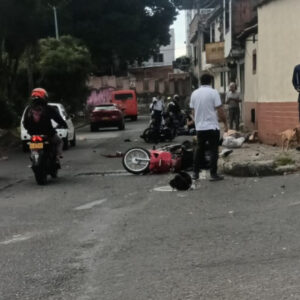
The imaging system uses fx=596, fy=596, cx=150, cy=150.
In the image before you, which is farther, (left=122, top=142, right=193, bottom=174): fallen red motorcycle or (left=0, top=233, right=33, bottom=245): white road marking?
(left=122, top=142, right=193, bottom=174): fallen red motorcycle

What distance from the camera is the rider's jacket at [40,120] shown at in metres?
11.7

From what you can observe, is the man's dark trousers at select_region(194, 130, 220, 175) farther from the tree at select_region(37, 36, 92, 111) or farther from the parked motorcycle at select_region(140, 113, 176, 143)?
the tree at select_region(37, 36, 92, 111)


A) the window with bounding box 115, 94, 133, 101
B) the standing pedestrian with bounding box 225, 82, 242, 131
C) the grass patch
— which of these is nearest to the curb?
the grass patch

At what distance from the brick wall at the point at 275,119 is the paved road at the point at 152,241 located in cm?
496

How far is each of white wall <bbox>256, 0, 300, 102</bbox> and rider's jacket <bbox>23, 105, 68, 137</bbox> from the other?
252 inches

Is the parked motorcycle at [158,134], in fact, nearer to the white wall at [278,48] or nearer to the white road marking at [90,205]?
the white wall at [278,48]

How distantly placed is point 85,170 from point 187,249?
7977 mm

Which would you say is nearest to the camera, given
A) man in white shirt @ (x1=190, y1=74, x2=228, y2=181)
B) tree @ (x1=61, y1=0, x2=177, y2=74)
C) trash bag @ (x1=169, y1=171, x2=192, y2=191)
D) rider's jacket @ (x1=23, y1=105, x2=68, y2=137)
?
trash bag @ (x1=169, y1=171, x2=192, y2=191)

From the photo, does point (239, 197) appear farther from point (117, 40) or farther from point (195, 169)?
point (117, 40)

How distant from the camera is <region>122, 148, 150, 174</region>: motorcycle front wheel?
1216 cm

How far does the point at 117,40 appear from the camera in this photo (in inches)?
2138

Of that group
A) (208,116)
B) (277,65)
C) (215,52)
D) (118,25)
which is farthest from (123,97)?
(208,116)

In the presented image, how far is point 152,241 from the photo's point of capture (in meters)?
6.43

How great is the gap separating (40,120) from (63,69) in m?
24.8
